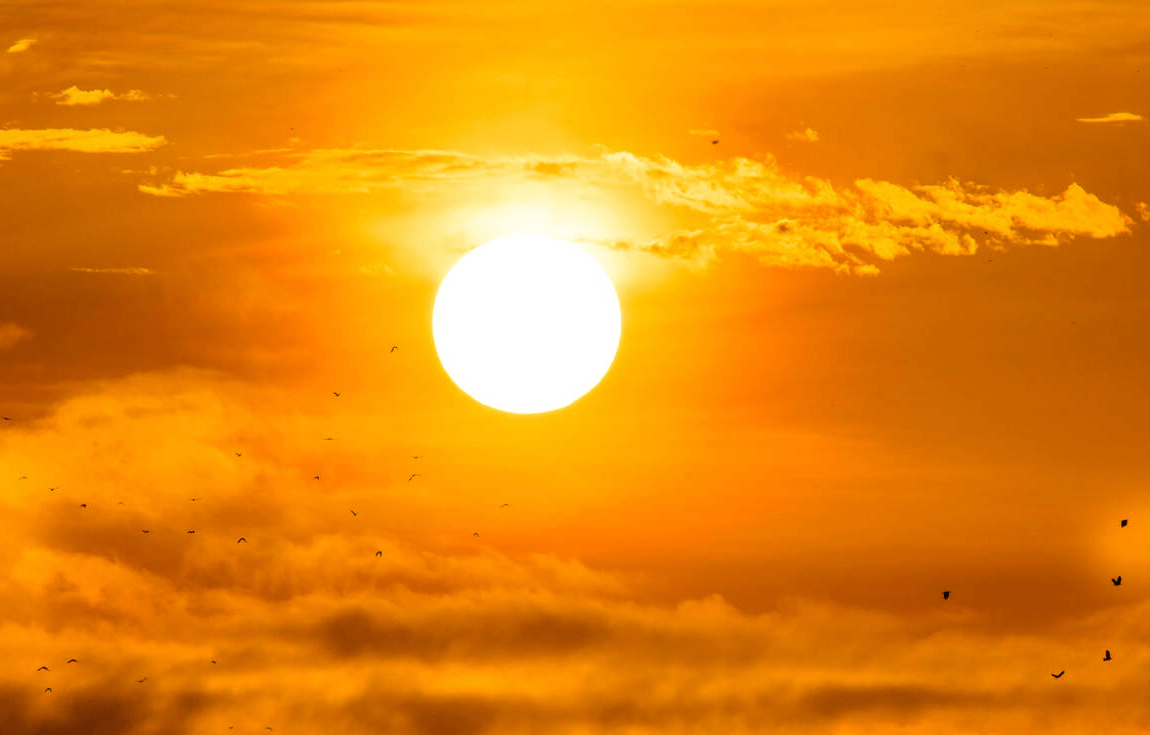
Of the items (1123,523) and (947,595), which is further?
(947,595)

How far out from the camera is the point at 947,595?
121 m

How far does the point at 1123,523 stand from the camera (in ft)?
333

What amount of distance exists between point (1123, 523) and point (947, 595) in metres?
30.4
